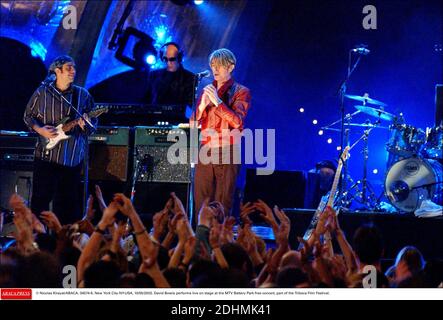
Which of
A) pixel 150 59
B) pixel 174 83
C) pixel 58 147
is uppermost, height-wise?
pixel 150 59

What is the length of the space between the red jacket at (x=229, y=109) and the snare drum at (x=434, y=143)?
320 cm

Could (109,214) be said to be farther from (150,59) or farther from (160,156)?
(150,59)

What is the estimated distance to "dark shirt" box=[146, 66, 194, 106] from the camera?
757 centimetres

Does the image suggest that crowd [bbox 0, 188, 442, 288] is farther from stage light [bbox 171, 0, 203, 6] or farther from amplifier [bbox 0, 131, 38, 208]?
stage light [bbox 171, 0, 203, 6]

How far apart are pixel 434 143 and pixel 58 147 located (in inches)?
166

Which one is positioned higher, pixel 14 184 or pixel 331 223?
pixel 14 184

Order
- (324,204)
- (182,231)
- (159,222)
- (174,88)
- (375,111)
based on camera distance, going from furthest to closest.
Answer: (375,111), (174,88), (324,204), (159,222), (182,231)

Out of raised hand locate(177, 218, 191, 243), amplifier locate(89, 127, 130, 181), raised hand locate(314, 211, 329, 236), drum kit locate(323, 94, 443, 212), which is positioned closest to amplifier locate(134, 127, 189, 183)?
amplifier locate(89, 127, 130, 181)

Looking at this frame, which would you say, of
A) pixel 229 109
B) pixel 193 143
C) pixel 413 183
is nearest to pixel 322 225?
pixel 229 109

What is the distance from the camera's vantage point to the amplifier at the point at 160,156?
23.3ft

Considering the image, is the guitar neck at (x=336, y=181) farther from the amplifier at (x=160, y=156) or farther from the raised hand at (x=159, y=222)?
the raised hand at (x=159, y=222)

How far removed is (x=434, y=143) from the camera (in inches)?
319

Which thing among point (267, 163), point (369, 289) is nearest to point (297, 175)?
point (267, 163)

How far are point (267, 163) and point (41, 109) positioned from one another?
3635 mm
